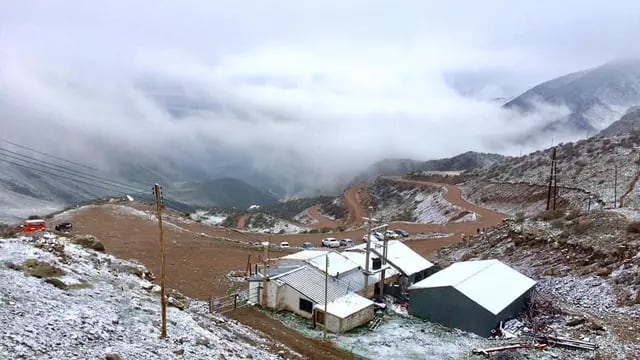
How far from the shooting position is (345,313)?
3506cm

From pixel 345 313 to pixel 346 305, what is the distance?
122 centimetres

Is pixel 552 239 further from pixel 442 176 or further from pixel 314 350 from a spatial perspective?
pixel 442 176

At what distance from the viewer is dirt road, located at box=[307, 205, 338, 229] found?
11325 cm

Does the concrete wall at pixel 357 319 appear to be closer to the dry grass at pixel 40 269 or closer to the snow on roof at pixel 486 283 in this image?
the snow on roof at pixel 486 283

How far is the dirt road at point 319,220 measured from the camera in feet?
372

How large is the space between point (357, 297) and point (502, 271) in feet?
37.8

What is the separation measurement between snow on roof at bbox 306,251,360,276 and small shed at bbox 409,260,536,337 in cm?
629

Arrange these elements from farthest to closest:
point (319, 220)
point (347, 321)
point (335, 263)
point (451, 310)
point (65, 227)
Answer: point (319, 220)
point (65, 227)
point (335, 263)
point (451, 310)
point (347, 321)

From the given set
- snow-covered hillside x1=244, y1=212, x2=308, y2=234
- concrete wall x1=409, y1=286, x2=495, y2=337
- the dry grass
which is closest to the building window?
concrete wall x1=409, y1=286, x2=495, y2=337

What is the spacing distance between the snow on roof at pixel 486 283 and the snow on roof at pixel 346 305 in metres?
4.00

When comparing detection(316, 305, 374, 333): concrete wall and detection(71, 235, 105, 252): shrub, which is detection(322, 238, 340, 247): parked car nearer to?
detection(316, 305, 374, 333): concrete wall

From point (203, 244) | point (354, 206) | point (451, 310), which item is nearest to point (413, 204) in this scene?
point (354, 206)

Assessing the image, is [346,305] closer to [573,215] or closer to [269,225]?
[573,215]

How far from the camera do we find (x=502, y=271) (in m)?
41.2
